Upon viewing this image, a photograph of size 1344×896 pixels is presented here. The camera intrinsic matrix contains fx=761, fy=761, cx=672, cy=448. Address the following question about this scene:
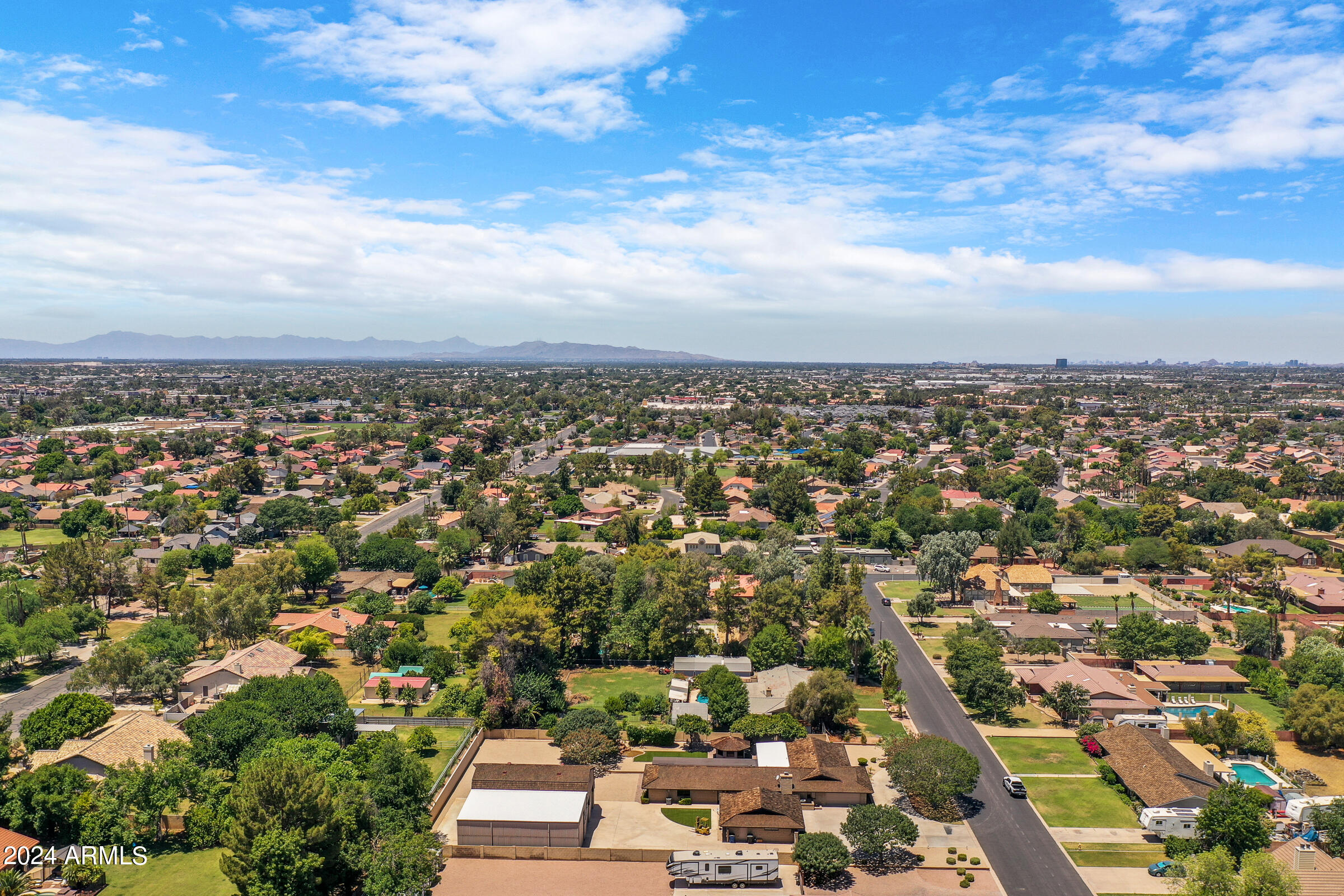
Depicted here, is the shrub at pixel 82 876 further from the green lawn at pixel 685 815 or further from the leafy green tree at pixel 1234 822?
the leafy green tree at pixel 1234 822

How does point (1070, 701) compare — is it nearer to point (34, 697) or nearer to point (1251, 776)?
point (1251, 776)

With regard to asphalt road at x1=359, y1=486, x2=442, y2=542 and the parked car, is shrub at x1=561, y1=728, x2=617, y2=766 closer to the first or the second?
the parked car

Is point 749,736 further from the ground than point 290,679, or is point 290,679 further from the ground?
point 290,679

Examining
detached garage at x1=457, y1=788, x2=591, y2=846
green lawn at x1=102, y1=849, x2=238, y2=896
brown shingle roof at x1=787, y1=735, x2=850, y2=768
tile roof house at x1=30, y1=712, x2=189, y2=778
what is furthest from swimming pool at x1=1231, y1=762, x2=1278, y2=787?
tile roof house at x1=30, y1=712, x2=189, y2=778

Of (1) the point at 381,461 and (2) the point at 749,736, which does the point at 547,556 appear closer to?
(2) the point at 749,736

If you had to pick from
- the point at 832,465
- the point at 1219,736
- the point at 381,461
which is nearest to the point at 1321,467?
the point at 832,465

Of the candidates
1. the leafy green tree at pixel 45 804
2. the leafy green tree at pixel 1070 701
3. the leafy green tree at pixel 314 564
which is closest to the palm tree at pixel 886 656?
the leafy green tree at pixel 1070 701

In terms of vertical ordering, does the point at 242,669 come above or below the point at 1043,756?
above

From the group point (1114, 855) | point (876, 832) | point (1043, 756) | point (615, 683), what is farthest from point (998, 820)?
point (615, 683)
